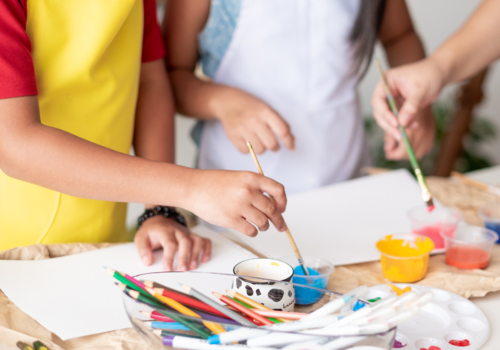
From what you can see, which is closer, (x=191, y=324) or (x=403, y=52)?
(x=191, y=324)

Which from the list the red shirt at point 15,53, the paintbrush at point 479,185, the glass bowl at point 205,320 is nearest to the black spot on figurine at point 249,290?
the glass bowl at point 205,320

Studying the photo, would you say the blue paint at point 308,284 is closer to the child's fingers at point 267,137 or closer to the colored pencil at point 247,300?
the colored pencil at point 247,300

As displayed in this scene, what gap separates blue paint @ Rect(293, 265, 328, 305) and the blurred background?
2.06m

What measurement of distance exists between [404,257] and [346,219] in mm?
262

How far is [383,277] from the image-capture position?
0.76 m

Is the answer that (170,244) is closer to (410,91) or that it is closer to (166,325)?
(166,325)

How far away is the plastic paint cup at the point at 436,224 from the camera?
0.84 metres

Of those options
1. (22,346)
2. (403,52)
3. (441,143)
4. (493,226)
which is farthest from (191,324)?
(441,143)

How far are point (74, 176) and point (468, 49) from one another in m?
0.87

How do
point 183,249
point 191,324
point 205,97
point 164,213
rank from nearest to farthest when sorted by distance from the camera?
point 191,324, point 183,249, point 164,213, point 205,97

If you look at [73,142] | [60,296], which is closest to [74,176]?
[73,142]

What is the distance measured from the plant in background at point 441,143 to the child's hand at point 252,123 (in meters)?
1.87

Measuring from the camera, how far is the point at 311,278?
0.67 m

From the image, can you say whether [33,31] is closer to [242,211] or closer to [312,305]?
[242,211]
